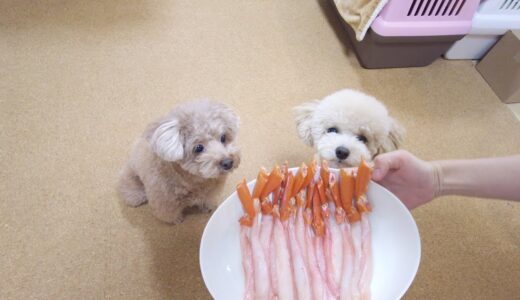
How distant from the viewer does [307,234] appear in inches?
29.0

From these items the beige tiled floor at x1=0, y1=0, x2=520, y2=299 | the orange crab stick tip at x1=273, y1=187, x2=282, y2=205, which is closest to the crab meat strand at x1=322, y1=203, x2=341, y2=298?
the orange crab stick tip at x1=273, y1=187, x2=282, y2=205

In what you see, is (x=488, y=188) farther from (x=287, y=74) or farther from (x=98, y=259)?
(x=98, y=259)

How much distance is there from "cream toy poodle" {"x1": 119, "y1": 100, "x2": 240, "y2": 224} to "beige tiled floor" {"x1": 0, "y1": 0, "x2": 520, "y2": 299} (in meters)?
0.18

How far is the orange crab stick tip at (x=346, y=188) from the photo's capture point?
2.24ft

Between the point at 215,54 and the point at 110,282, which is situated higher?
the point at 215,54

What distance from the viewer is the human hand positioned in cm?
70

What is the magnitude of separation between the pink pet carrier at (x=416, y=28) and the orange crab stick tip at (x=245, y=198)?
1.07 metres

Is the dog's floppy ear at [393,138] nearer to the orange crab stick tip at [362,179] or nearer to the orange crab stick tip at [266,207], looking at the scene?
the orange crab stick tip at [362,179]

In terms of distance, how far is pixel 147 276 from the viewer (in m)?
0.98

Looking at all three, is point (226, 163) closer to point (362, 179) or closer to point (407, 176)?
point (362, 179)

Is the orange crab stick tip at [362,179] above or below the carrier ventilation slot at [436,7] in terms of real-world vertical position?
below

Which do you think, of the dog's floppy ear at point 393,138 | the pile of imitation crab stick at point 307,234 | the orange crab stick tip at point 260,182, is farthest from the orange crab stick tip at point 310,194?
the dog's floppy ear at point 393,138

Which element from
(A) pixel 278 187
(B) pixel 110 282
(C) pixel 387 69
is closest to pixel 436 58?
(C) pixel 387 69

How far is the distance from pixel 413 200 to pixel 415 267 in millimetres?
254
